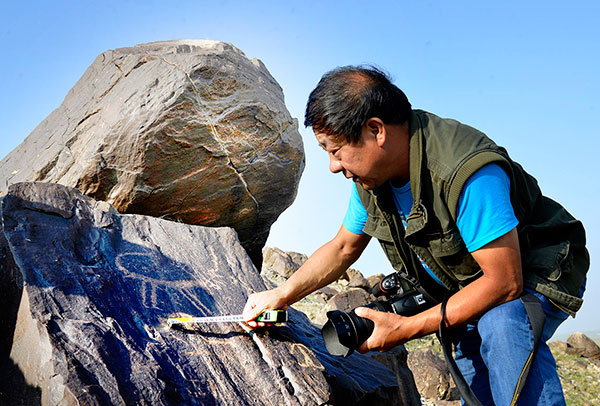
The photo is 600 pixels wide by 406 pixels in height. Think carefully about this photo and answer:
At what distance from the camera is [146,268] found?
3.66 metres

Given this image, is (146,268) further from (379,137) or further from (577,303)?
(577,303)

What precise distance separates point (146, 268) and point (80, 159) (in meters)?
2.39

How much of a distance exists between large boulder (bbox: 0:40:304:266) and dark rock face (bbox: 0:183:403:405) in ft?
4.61

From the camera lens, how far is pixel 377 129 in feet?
9.86

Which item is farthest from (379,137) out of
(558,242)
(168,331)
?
(168,331)

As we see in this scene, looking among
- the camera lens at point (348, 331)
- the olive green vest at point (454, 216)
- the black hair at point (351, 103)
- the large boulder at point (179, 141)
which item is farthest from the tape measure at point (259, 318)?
the large boulder at point (179, 141)

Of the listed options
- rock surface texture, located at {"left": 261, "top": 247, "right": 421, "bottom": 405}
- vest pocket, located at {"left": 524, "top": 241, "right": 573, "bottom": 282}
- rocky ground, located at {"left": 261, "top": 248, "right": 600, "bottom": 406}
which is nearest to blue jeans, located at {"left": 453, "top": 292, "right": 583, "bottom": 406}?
vest pocket, located at {"left": 524, "top": 241, "right": 573, "bottom": 282}

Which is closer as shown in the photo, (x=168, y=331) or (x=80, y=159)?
(x=168, y=331)

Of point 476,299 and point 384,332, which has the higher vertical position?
point 476,299

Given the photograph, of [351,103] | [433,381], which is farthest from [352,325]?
[433,381]

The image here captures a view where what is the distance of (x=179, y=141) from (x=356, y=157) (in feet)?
9.23

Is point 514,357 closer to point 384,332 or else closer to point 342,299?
point 384,332

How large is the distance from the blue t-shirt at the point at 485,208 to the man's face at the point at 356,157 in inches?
20.5

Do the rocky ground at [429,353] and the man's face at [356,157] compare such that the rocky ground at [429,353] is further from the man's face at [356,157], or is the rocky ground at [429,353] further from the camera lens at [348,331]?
the man's face at [356,157]
